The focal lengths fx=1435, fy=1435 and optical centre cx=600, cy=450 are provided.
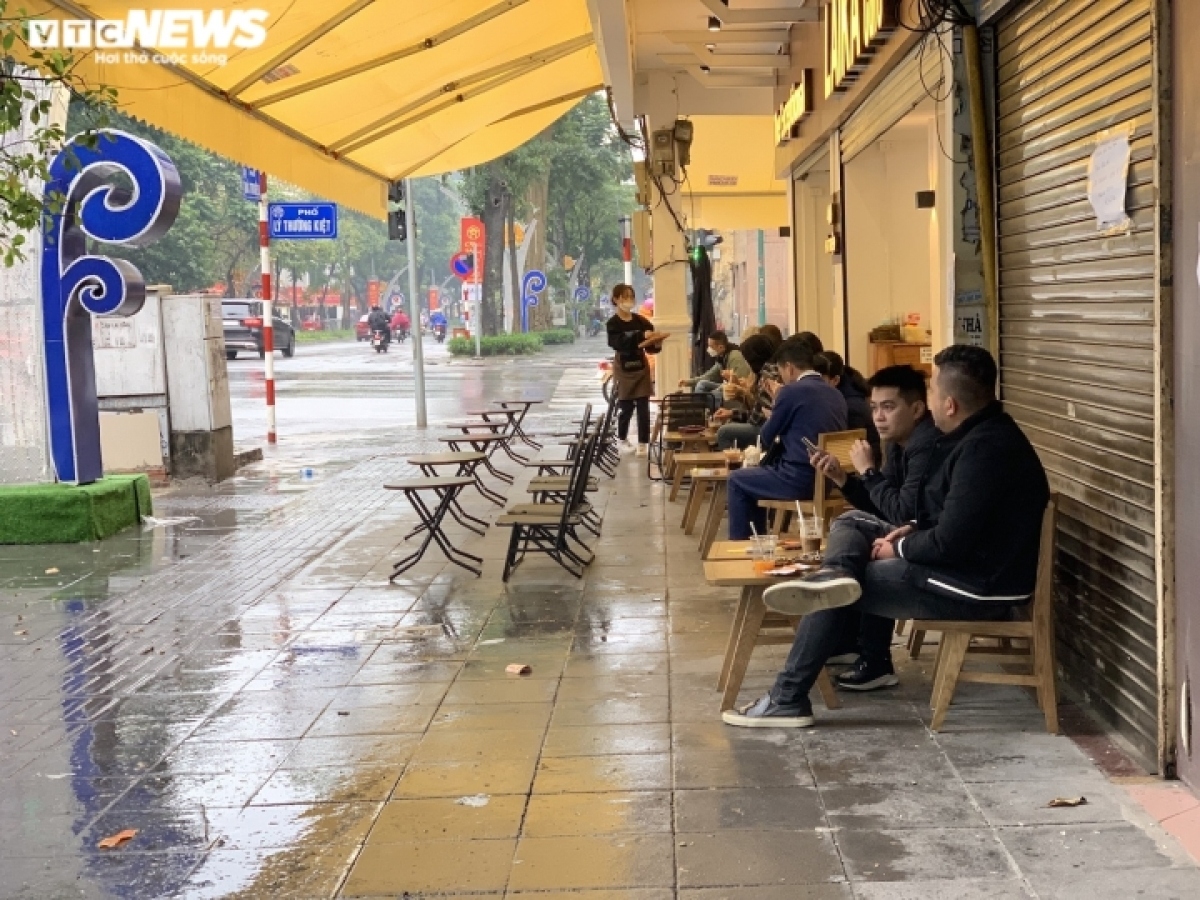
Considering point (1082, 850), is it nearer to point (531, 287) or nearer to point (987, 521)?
point (987, 521)

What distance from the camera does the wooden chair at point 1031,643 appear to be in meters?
4.63

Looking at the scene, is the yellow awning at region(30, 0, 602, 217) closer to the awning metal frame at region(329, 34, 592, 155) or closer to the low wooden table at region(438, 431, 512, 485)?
the awning metal frame at region(329, 34, 592, 155)

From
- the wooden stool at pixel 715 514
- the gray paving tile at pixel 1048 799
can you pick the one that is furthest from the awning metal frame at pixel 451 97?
the gray paving tile at pixel 1048 799

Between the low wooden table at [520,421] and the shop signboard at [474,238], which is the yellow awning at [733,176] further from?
the shop signboard at [474,238]

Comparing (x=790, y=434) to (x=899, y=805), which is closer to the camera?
(x=899, y=805)

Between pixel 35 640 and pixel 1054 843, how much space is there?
5.10 m

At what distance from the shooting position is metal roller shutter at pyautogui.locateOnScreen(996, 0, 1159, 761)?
169 inches

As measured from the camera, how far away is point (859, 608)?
4.90 metres

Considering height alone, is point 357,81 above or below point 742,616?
above

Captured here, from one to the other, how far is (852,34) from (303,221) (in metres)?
12.6

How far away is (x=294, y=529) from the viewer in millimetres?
10398

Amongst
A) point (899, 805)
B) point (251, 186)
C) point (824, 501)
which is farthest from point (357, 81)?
point (251, 186)

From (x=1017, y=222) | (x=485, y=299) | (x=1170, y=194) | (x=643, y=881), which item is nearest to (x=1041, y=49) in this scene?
(x=1017, y=222)

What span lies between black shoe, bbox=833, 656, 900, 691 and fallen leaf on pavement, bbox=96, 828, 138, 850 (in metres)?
2.57
